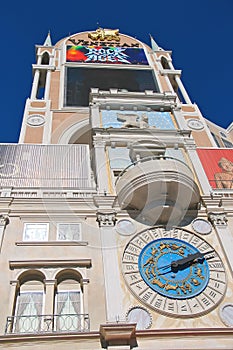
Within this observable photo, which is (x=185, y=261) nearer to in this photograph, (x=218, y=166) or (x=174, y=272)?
(x=174, y=272)

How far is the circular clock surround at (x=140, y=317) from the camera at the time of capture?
11745 mm

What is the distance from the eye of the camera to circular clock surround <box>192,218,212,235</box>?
15.0 m

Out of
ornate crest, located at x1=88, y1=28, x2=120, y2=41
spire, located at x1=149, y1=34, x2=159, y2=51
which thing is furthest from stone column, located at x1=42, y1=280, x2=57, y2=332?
ornate crest, located at x1=88, y1=28, x2=120, y2=41

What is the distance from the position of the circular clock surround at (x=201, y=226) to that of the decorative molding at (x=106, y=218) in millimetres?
2911

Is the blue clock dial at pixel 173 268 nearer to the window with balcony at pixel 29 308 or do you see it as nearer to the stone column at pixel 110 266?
the stone column at pixel 110 266

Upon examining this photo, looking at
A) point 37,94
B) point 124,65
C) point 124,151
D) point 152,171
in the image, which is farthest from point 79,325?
point 124,65

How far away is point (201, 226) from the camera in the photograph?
1528 centimetres

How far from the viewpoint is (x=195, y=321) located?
472 inches

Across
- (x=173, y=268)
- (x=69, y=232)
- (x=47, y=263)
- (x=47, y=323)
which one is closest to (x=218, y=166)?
(x=173, y=268)

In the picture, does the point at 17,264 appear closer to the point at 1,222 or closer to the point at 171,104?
the point at 1,222

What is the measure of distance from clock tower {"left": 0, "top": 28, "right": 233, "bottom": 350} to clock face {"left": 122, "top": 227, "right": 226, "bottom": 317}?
0.03m

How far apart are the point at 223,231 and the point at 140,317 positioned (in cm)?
478

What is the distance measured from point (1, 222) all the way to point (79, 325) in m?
4.78

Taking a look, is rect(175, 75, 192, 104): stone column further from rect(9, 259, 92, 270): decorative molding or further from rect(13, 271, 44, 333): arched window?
rect(13, 271, 44, 333): arched window
